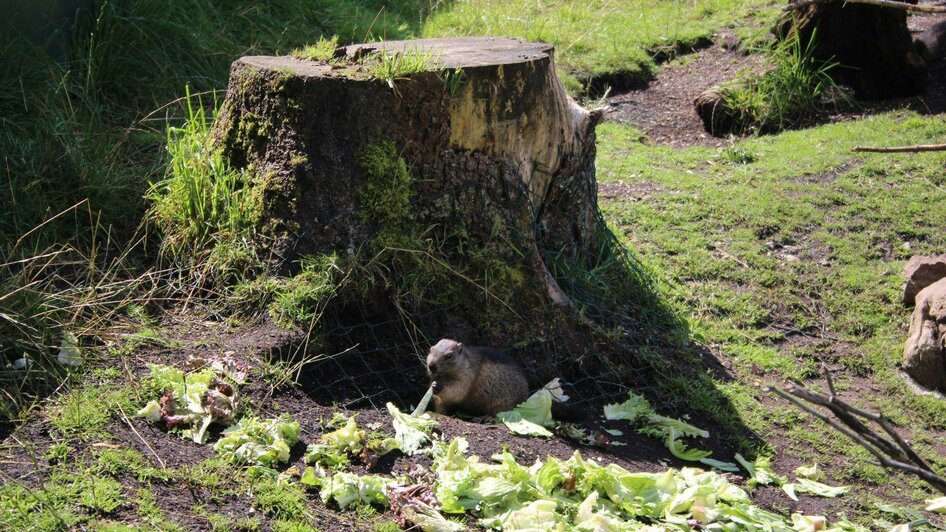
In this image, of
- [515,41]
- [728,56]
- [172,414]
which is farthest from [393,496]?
[728,56]

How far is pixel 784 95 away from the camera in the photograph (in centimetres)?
1001

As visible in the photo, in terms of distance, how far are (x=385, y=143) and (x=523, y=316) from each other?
1323mm

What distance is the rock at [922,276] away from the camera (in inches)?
274

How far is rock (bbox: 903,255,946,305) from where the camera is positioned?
22.8ft

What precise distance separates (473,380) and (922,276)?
13.0 feet

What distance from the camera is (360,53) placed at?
548 cm

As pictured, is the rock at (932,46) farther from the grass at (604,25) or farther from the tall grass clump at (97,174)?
the tall grass clump at (97,174)

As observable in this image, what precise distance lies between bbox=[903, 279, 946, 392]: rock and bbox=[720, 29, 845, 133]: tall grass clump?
3750mm

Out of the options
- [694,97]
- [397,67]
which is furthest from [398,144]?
[694,97]

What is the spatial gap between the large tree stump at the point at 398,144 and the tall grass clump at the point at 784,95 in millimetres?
4732

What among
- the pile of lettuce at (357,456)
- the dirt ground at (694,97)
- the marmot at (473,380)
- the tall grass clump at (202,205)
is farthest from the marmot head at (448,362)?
the dirt ground at (694,97)

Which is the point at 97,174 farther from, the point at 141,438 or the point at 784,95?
the point at 784,95

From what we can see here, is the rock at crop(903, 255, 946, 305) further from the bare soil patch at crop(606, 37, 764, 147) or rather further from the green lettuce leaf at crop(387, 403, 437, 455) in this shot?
the green lettuce leaf at crop(387, 403, 437, 455)

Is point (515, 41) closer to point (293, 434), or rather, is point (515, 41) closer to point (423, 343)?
point (423, 343)
